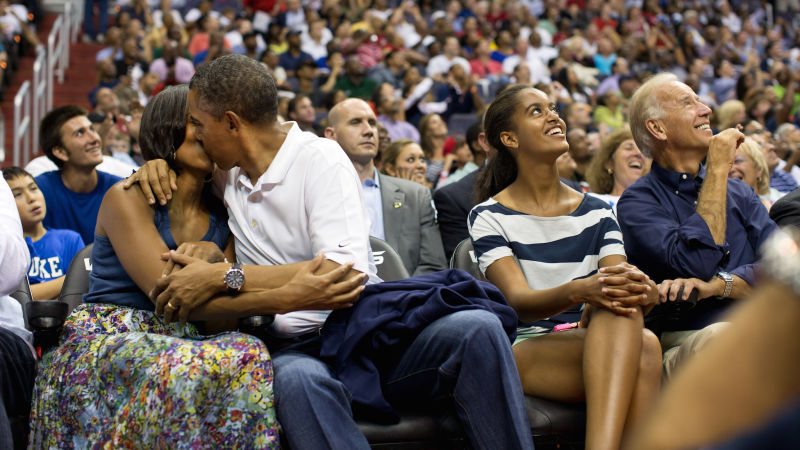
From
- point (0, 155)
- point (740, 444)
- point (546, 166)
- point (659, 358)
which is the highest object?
point (740, 444)

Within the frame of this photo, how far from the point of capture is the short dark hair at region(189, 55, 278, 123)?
231cm

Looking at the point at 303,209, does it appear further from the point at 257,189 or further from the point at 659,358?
the point at 659,358

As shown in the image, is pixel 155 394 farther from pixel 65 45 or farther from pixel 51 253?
pixel 65 45

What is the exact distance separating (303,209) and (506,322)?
0.64m

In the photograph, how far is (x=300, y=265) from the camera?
7.20ft

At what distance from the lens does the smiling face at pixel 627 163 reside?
432cm

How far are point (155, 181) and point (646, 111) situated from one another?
1720 millimetres

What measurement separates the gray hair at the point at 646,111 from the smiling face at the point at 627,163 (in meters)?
1.26

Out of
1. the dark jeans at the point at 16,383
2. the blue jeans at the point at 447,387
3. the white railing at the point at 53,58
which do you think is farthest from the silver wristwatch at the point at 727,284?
the white railing at the point at 53,58

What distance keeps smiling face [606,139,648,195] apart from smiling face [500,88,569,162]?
1.58 meters

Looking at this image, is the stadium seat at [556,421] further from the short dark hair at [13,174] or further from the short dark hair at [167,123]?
the short dark hair at [13,174]

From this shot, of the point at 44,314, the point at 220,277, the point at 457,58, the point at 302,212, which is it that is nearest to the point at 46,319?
the point at 44,314

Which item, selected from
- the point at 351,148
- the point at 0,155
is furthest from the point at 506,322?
the point at 0,155

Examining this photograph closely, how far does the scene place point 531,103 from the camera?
285cm
